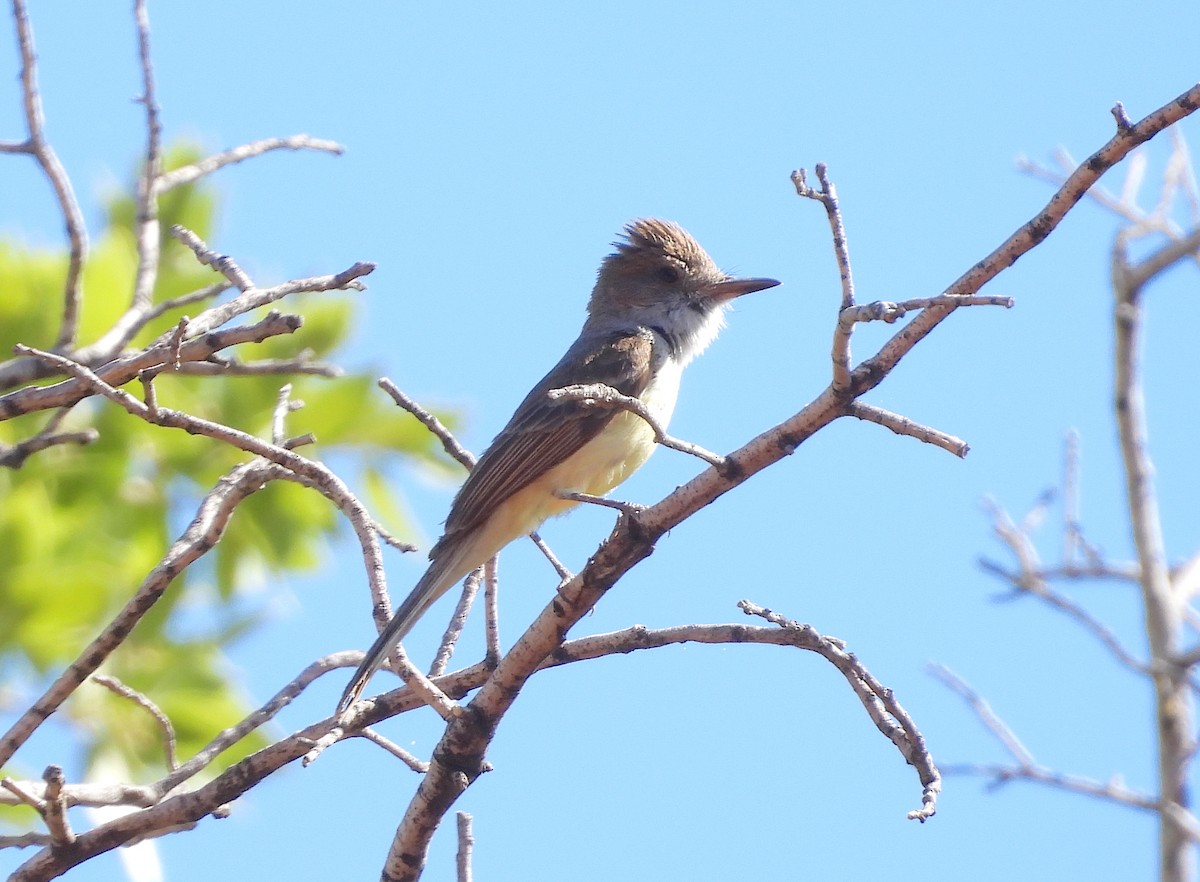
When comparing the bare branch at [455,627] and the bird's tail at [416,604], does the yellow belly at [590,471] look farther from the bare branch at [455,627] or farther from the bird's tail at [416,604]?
the bare branch at [455,627]

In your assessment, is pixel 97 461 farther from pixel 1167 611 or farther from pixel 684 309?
pixel 1167 611

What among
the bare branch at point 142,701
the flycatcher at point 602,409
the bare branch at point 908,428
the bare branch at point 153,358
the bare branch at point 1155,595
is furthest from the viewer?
the flycatcher at point 602,409

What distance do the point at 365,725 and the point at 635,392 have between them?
7.30 ft

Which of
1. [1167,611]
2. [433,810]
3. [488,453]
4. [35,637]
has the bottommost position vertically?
[1167,611]

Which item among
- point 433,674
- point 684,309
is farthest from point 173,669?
point 433,674

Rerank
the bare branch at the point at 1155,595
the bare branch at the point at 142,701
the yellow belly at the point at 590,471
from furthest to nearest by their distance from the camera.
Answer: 1. the yellow belly at the point at 590,471
2. the bare branch at the point at 142,701
3. the bare branch at the point at 1155,595

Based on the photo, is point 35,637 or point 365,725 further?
point 35,637

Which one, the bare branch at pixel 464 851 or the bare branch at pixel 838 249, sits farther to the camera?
the bare branch at pixel 464 851

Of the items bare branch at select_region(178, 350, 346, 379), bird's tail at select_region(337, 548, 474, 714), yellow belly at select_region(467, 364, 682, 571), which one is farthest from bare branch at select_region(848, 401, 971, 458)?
yellow belly at select_region(467, 364, 682, 571)

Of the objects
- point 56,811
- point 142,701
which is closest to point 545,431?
point 142,701

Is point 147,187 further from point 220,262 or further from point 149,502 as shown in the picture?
point 149,502

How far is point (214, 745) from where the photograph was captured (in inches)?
140

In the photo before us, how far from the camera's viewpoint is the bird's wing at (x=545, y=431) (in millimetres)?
5141

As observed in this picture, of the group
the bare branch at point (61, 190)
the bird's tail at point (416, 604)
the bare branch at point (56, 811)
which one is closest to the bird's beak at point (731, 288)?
the bird's tail at point (416, 604)
